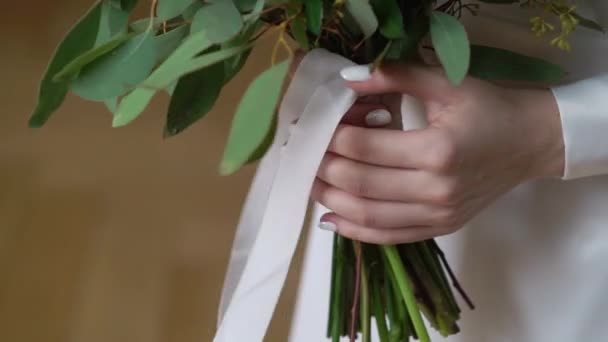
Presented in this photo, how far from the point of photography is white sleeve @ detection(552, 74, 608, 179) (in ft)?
2.12

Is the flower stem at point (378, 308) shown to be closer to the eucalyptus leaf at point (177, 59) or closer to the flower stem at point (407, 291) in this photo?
the flower stem at point (407, 291)

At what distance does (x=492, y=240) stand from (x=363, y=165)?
204 millimetres

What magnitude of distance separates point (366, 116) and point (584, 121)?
17 centimetres

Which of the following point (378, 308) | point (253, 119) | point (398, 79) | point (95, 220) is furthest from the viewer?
point (95, 220)

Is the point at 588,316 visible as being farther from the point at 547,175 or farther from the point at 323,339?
the point at 323,339

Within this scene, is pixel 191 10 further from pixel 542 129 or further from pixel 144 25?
pixel 542 129

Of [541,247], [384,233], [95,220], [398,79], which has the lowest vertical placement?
[95,220]

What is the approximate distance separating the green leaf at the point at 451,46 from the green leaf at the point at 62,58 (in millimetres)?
244

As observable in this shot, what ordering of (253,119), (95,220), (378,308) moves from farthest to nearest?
(95,220), (378,308), (253,119)

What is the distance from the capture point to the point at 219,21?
0.50 m

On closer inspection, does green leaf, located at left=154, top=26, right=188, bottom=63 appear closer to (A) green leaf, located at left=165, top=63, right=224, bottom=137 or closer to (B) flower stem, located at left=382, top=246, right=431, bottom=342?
(A) green leaf, located at left=165, top=63, right=224, bottom=137

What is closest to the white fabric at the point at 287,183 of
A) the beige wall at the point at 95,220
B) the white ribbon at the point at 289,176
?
the white ribbon at the point at 289,176

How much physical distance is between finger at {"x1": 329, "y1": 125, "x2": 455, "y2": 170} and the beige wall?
2.68 feet

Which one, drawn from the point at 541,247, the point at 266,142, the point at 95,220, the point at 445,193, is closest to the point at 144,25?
the point at 266,142
